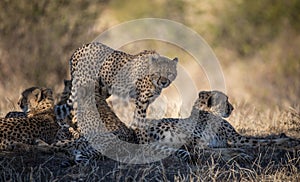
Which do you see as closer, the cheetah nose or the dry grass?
the dry grass

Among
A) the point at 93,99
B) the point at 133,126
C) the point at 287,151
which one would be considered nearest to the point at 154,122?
the point at 133,126

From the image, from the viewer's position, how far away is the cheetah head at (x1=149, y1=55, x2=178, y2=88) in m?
7.51

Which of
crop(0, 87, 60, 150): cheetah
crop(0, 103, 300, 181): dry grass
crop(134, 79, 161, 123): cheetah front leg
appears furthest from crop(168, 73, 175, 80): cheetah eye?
crop(0, 103, 300, 181): dry grass

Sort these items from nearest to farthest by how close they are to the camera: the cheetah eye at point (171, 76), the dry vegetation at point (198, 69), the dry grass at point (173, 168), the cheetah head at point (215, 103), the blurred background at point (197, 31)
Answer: the dry grass at point (173, 168), the dry vegetation at point (198, 69), the cheetah head at point (215, 103), the cheetah eye at point (171, 76), the blurred background at point (197, 31)

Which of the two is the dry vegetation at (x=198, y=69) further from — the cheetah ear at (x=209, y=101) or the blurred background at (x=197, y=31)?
the cheetah ear at (x=209, y=101)

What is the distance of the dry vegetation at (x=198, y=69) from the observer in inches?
206

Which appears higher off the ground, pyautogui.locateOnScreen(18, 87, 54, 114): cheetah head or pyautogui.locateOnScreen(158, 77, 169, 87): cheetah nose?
pyautogui.locateOnScreen(158, 77, 169, 87): cheetah nose

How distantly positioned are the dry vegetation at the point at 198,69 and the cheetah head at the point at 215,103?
0.52 meters

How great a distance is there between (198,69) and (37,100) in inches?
266

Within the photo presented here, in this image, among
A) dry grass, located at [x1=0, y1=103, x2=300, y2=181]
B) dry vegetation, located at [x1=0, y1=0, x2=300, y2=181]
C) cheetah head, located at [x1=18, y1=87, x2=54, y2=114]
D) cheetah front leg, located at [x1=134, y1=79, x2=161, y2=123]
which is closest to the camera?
dry grass, located at [x1=0, y1=103, x2=300, y2=181]

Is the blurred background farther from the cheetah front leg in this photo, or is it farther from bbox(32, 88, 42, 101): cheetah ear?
the cheetah front leg

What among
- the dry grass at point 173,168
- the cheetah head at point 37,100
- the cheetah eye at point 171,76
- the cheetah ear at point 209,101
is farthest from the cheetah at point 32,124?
the cheetah ear at point 209,101

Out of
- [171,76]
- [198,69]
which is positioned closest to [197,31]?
[198,69]

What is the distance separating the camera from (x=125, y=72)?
7832 millimetres
